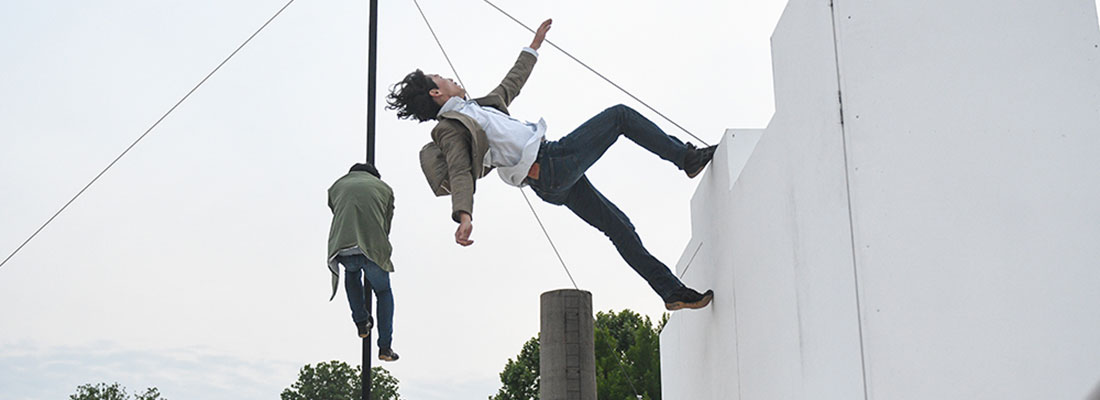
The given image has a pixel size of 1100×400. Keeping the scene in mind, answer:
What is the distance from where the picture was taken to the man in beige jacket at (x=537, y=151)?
184 inches

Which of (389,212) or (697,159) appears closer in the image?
(697,159)

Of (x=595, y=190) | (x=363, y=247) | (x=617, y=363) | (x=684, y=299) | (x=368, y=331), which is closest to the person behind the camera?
(x=684, y=299)

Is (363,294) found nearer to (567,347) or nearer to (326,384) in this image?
(567,347)

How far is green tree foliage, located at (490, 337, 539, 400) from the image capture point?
25609 millimetres

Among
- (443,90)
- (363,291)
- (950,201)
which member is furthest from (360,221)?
(950,201)

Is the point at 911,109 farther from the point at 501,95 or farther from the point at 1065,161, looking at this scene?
the point at 501,95

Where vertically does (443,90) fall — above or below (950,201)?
above

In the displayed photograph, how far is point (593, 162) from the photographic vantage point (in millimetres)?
4871

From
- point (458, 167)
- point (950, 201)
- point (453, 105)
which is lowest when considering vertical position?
point (950, 201)

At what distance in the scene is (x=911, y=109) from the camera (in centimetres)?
303

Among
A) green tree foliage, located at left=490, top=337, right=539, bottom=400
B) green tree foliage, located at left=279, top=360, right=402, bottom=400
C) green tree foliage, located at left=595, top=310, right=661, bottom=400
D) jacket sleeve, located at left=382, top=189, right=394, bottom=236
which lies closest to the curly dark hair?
jacket sleeve, located at left=382, top=189, right=394, bottom=236

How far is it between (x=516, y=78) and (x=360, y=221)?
1192 mm

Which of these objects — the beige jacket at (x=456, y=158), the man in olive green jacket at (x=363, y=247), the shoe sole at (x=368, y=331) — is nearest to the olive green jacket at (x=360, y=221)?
the man in olive green jacket at (x=363, y=247)

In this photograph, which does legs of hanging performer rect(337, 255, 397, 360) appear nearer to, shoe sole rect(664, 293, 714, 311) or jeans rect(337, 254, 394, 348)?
jeans rect(337, 254, 394, 348)
